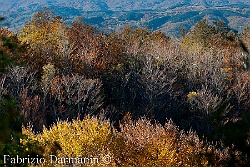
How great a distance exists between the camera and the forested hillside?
2114 cm

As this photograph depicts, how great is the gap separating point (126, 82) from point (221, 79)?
41.3 ft

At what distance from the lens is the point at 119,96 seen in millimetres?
40625

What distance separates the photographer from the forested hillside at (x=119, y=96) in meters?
21.1
